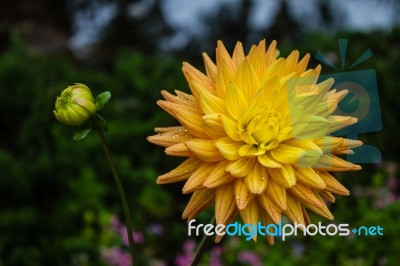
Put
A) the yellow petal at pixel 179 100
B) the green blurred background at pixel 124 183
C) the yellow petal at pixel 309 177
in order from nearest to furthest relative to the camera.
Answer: the yellow petal at pixel 309 177 < the yellow petal at pixel 179 100 < the green blurred background at pixel 124 183

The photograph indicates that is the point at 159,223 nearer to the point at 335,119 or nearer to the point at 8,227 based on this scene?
the point at 8,227

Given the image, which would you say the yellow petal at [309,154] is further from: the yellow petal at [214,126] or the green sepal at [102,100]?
the green sepal at [102,100]

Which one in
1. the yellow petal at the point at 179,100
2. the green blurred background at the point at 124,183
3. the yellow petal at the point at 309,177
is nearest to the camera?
the yellow petal at the point at 309,177

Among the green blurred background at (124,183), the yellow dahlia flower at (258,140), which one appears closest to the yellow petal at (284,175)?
the yellow dahlia flower at (258,140)

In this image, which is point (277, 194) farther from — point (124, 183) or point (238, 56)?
point (124, 183)

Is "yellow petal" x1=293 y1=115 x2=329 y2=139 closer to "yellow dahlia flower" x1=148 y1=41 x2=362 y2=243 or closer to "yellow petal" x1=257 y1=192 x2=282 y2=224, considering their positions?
"yellow dahlia flower" x1=148 y1=41 x2=362 y2=243

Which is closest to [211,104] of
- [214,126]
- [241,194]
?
[214,126]

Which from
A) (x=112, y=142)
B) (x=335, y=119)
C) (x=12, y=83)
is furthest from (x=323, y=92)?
(x=12, y=83)
